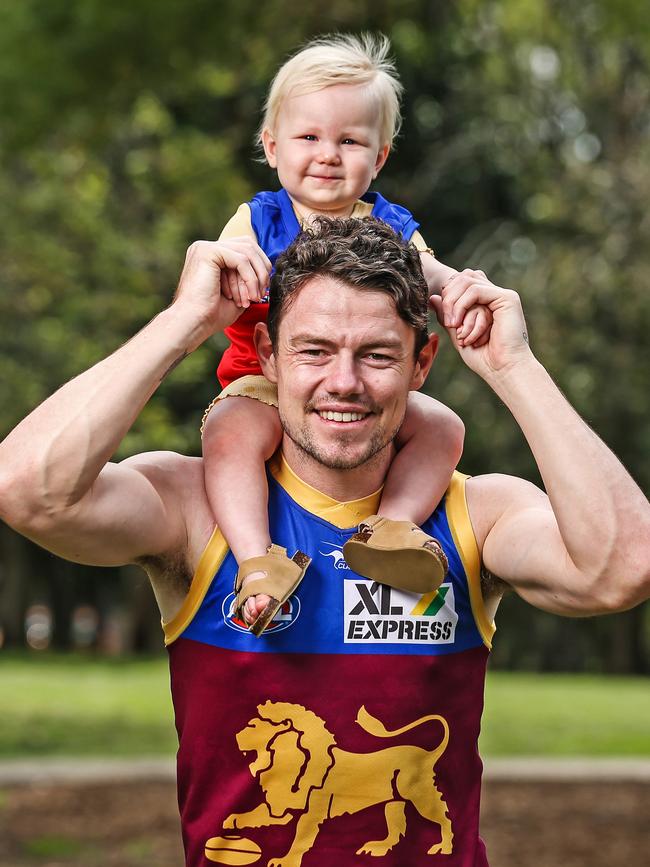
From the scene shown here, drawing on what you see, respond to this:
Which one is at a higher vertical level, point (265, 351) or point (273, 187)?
point (273, 187)

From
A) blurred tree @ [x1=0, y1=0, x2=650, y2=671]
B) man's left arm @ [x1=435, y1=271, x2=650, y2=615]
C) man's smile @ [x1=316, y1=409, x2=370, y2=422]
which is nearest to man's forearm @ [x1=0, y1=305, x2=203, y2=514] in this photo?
man's smile @ [x1=316, y1=409, x2=370, y2=422]

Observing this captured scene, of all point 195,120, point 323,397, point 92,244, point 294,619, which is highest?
point 195,120

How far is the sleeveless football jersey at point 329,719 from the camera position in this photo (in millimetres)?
3115

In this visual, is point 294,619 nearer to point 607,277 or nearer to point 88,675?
point 607,277

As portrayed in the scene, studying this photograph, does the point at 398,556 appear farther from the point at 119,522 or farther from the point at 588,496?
the point at 119,522

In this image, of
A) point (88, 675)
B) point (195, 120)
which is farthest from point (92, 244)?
point (88, 675)

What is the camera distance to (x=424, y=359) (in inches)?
133

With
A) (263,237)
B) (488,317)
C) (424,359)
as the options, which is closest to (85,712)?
(263,237)

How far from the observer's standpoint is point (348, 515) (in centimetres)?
336

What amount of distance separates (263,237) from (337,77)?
471mm

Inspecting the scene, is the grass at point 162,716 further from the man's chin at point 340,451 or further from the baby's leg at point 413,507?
the man's chin at point 340,451

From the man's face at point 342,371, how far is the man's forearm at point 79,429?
0.97 feet

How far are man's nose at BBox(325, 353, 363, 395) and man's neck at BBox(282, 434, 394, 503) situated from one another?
10.2 inches

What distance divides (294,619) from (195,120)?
50.3 ft
